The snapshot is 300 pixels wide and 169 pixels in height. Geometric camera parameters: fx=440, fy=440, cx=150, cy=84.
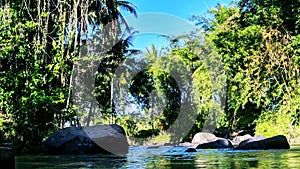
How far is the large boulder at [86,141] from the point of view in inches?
393

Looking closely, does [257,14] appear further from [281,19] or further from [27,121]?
[27,121]

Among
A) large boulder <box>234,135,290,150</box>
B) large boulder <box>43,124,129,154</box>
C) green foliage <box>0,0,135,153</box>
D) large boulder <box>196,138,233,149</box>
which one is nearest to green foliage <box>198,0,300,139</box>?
large boulder <box>196,138,233,149</box>

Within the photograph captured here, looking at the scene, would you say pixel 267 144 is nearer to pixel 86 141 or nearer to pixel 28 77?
pixel 86 141

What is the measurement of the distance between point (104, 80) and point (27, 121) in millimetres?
12525

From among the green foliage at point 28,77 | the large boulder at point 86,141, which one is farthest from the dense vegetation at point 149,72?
the large boulder at point 86,141

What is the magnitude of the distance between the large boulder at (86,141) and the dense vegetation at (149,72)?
1.27m

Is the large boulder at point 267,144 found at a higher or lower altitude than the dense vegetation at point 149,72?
lower

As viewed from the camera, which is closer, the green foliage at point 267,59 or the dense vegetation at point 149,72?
the dense vegetation at point 149,72

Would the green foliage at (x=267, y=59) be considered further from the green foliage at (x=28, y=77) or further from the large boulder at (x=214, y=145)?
the green foliage at (x=28, y=77)

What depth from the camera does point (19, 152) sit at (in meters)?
11.1

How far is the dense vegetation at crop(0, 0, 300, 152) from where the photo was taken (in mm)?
10961

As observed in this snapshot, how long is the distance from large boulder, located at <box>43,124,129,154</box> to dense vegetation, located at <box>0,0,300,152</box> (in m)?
1.27

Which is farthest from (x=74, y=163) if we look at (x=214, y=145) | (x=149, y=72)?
(x=149, y=72)

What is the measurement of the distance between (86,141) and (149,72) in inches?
688
